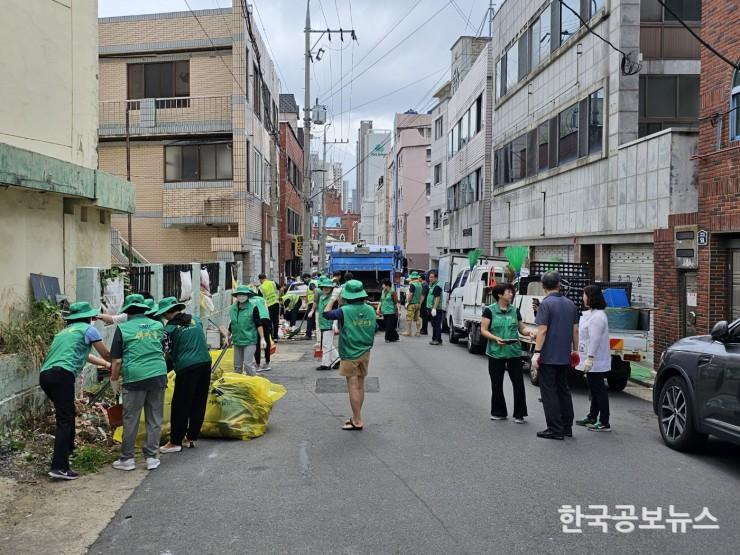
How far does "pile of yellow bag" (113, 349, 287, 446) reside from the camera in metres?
7.92

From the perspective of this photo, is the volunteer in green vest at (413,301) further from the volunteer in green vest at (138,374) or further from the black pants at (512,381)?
the volunteer in green vest at (138,374)

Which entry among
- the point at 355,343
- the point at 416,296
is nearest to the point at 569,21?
the point at 416,296

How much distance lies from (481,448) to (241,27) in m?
20.5

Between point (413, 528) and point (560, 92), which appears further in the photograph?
point (560, 92)

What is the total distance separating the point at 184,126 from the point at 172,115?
24.0 inches

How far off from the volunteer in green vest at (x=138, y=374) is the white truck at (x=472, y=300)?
369 inches

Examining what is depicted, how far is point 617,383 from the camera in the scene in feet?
38.1

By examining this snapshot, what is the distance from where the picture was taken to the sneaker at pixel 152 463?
6824 millimetres

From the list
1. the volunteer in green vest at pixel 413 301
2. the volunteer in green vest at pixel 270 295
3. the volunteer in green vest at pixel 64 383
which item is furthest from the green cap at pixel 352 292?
the volunteer in green vest at pixel 413 301

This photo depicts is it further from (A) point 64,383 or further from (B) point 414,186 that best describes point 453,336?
(B) point 414,186

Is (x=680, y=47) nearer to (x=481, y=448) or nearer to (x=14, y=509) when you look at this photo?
(x=481, y=448)

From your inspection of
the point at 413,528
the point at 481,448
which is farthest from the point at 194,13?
the point at 413,528

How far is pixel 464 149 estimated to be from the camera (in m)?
36.0

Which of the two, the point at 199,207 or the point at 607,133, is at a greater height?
the point at 607,133
